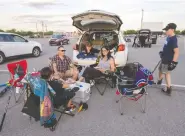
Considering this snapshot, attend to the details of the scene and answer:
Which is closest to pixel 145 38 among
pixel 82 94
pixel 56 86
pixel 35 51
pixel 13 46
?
pixel 35 51

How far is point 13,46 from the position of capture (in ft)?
25.7

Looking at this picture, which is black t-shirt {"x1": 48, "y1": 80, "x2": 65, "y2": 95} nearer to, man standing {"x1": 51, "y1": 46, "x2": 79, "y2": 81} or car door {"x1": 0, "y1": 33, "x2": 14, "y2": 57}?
man standing {"x1": 51, "y1": 46, "x2": 79, "y2": 81}

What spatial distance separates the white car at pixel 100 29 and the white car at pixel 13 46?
4477 millimetres

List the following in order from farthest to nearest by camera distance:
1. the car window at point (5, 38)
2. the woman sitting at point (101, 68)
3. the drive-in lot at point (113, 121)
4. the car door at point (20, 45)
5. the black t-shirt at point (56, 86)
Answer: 1. the car door at point (20, 45)
2. the car window at point (5, 38)
3. the woman sitting at point (101, 68)
4. the black t-shirt at point (56, 86)
5. the drive-in lot at point (113, 121)

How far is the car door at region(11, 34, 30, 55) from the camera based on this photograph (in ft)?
26.4

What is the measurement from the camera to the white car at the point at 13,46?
7442 mm

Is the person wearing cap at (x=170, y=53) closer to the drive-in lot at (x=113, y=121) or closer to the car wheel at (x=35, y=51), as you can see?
the drive-in lot at (x=113, y=121)

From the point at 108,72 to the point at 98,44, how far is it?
251cm

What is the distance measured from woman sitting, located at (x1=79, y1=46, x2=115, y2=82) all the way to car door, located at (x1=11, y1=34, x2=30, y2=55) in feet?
19.5

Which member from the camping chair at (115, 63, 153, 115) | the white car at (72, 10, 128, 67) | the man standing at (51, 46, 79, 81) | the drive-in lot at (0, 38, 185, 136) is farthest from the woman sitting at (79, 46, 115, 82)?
the camping chair at (115, 63, 153, 115)

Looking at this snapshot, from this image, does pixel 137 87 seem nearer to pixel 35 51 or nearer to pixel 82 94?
pixel 82 94

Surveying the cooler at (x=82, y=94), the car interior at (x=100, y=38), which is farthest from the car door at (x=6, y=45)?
the cooler at (x=82, y=94)

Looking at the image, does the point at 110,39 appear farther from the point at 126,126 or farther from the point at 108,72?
the point at 126,126

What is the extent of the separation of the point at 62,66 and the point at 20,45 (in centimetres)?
566
